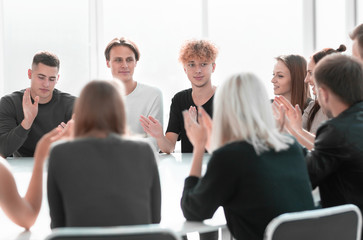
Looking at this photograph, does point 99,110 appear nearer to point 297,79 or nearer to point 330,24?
point 297,79

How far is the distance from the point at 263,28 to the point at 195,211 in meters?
4.34

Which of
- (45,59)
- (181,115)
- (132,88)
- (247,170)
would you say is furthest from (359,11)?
(247,170)

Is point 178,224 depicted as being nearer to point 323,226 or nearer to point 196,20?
point 323,226

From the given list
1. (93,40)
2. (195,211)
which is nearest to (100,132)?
(195,211)

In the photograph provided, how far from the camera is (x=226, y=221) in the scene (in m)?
1.69

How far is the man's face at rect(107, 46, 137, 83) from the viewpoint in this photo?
3.81m

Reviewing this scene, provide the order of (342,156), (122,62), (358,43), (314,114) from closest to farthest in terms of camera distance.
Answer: (342,156), (358,43), (314,114), (122,62)

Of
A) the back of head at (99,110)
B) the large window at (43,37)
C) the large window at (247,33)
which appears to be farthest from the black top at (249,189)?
the large window at (43,37)

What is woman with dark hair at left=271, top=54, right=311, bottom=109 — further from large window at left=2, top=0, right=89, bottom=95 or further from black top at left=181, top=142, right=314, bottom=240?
large window at left=2, top=0, right=89, bottom=95

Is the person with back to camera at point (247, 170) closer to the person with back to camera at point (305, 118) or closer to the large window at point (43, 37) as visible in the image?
the person with back to camera at point (305, 118)

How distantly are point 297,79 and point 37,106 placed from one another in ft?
6.47

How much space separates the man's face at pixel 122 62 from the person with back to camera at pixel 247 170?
2.22 m

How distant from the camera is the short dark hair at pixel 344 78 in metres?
1.90

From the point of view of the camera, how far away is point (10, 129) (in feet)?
11.3
